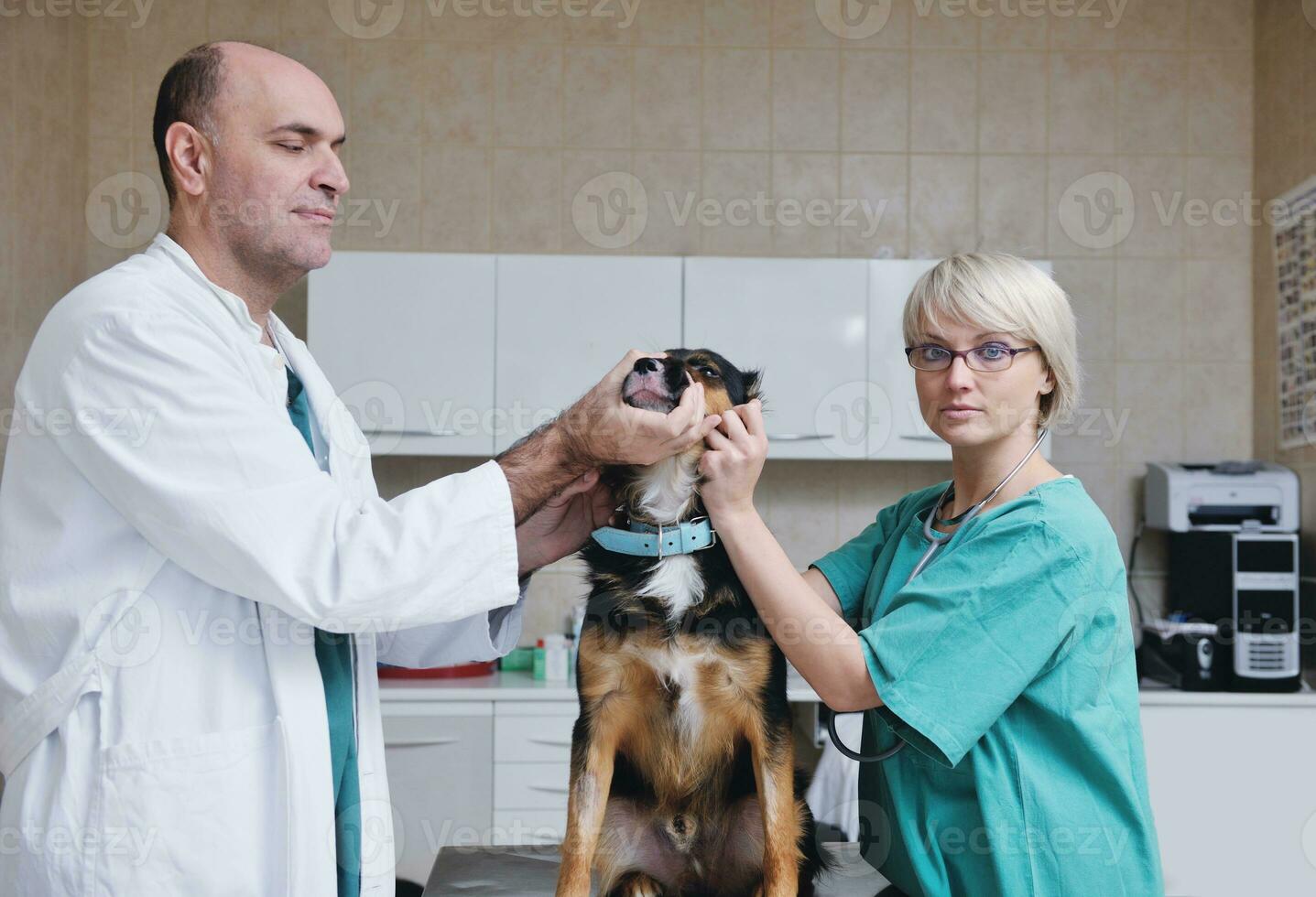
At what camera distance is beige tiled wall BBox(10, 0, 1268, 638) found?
409 cm

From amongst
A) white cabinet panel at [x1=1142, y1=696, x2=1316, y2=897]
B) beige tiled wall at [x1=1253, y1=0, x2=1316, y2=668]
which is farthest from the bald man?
beige tiled wall at [x1=1253, y1=0, x2=1316, y2=668]

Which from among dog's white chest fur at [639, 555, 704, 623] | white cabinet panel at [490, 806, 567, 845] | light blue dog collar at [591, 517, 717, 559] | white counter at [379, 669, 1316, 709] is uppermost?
light blue dog collar at [591, 517, 717, 559]

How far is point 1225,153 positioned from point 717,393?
3493 mm

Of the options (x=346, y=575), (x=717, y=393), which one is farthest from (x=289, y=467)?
(x=717, y=393)

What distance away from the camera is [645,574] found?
4.83 ft

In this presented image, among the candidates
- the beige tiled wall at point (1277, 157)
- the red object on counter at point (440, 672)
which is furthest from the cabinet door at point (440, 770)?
the beige tiled wall at point (1277, 157)

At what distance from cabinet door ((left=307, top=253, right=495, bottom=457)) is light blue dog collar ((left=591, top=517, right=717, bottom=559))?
7.31 feet

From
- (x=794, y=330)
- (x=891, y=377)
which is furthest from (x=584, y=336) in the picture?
(x=891, y=377)

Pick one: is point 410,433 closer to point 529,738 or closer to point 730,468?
point 529,738

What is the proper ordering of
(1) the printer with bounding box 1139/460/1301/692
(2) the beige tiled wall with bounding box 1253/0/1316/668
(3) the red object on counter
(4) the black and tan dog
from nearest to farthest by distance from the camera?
1. (4) the black and tan dog
2. (1) the printer with bounding box 1139/460/1301/692
3. (3) the red object on counter
4. (2) the beige tiled wall with bounding box 1253/0/1316/668

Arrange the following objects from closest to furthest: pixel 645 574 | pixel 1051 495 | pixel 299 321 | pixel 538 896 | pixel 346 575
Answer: pixel 346 575 → pixel 1051 495 → pixel 645 574 → pixel 538 896 → pixel 299 321

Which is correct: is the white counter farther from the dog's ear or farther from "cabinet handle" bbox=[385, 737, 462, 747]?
the dog's ear

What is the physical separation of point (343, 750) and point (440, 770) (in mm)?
2217

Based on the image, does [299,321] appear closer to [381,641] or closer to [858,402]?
[858,402]
